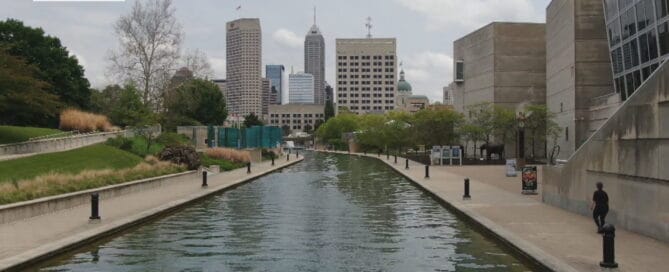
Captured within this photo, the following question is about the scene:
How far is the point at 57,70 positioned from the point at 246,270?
57.5 meters

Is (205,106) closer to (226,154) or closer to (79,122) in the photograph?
(226,154)

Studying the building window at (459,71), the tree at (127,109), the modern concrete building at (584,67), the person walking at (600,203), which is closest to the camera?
the person walking at (600,203)

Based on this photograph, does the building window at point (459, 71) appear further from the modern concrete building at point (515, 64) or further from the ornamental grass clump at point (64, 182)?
the ornamental grass clump at point (64, 182)

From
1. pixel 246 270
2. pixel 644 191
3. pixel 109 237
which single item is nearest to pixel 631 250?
pixel 644 191

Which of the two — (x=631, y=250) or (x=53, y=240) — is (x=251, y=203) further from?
(x=631, y=250)

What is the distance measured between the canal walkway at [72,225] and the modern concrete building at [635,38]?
29607mm

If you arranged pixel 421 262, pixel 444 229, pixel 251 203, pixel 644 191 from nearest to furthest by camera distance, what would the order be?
pixel 421 262, pixel 644 191, pixel 444 229, pixel 251 203

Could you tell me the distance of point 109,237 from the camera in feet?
53.9

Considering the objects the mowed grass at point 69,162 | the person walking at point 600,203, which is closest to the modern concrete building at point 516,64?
the mowed grass at point 69,162

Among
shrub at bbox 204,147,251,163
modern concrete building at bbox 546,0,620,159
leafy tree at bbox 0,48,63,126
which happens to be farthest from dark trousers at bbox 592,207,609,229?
shrub at bbox 204,147,251,163

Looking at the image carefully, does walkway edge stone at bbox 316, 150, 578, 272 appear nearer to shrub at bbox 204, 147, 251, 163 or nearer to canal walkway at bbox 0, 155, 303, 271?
canal walkway at bbox 0, 155, 303, 271

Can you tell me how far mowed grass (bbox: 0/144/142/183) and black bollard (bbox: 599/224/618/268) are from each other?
2000 cm

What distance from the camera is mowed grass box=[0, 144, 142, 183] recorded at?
2655cm

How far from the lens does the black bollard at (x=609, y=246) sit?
35.8ft
